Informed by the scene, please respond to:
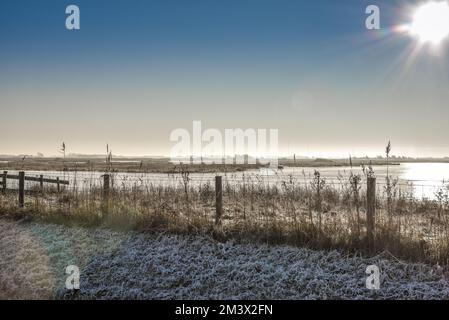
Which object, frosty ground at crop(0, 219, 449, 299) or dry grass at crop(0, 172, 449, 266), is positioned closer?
frosty ground at crop(0, 219, 449, 299)

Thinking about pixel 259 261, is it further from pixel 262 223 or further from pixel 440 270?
pixel 440 270

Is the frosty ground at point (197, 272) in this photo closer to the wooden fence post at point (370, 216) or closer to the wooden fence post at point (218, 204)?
the wooden fence post at point (370, 216)

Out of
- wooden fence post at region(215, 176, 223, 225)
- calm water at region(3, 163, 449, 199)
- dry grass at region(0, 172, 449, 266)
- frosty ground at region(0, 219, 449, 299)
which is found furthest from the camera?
calm water at region(3, 163, 449, 199)

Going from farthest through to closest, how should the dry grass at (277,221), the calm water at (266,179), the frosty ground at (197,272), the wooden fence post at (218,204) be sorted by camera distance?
the calm water at (266,179), the wooden fence post at (218,204), the dry grass at (277,221), the frosty ground at (197,272)

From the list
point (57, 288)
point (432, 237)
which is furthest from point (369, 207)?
point (57, 288)

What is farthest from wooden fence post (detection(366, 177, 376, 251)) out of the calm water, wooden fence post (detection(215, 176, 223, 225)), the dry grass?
wooden fence post (detection(215, 176, 223, 225))

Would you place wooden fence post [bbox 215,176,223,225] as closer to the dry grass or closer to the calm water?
the dry grass

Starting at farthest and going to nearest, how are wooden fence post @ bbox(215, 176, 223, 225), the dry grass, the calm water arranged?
the calm water → wooden fence post @ bbox(215, 176, 223, 225) → the dry grass

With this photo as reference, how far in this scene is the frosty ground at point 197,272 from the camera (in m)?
6.70

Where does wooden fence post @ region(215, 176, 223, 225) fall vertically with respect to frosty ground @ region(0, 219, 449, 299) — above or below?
above

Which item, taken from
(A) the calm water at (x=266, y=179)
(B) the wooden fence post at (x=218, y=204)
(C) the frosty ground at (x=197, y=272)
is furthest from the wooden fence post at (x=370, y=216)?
(B) the wooden fence post at (x=218, y=204)

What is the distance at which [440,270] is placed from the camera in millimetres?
7055

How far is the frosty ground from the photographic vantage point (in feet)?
22.0
